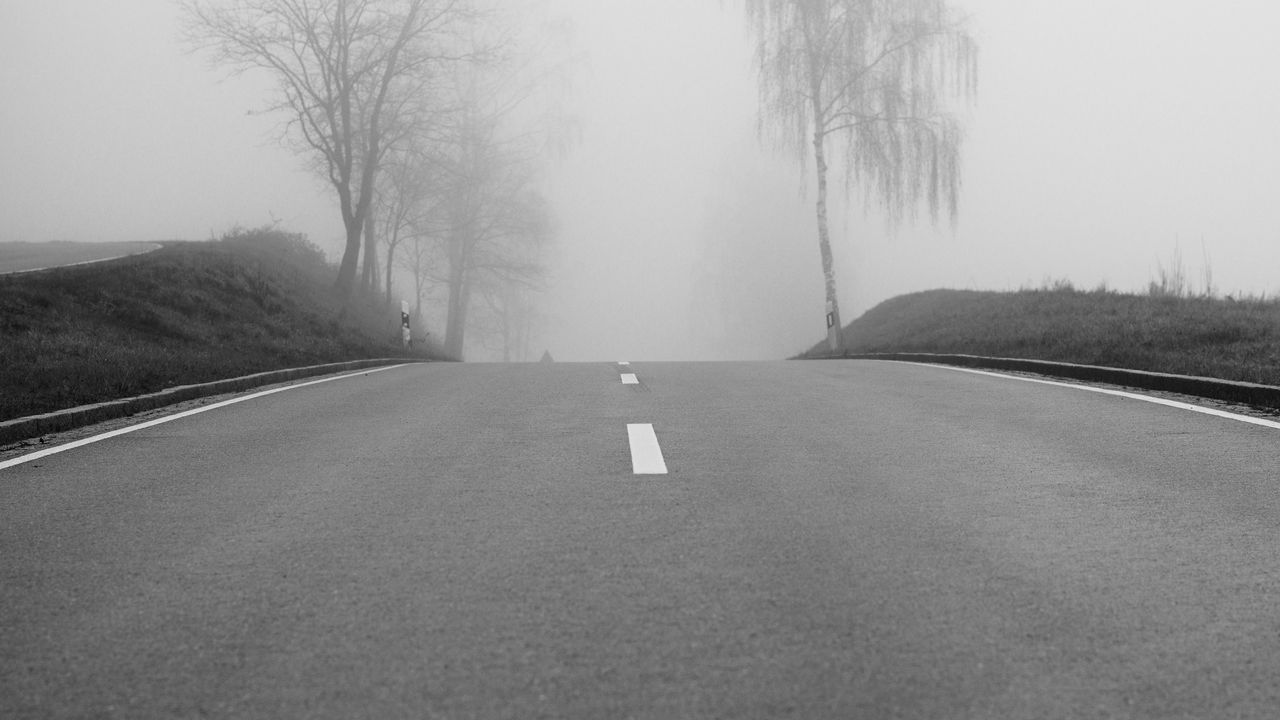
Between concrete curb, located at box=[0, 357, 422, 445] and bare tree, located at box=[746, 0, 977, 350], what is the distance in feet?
58.9

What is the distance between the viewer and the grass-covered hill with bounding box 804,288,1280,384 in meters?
12.4

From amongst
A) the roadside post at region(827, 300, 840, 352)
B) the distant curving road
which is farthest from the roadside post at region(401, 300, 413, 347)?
the roadside post at region(827, 300, 840, 352)

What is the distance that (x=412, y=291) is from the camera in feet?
164

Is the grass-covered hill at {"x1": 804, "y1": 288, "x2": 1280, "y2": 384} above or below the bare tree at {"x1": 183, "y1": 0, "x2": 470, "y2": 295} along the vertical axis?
below

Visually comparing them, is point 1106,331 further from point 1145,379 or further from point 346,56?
point 346,56

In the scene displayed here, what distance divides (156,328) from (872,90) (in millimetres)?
19538

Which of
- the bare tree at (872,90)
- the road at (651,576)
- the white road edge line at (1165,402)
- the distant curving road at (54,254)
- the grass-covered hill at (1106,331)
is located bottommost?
the road at (651,576)

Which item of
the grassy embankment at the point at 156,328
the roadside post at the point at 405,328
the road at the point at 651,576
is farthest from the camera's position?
the roadside post at the point at 405,328

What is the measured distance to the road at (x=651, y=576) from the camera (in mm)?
3145

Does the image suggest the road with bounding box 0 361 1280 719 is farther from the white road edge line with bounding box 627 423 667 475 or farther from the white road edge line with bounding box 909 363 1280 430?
the white road edge line with bounding box 909 363 1280 430

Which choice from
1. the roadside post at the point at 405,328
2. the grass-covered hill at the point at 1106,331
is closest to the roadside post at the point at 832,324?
the grass-covered hill at the point at 1106,331

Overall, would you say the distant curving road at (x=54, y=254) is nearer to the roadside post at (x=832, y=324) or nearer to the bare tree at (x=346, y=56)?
the bare tree at (x=346, y=56)

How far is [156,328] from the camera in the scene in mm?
17250

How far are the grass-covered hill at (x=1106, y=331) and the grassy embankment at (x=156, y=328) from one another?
10.7 metres
